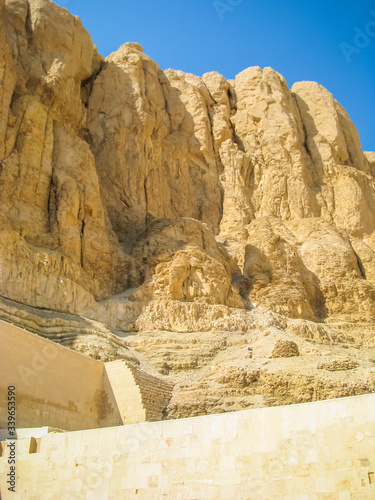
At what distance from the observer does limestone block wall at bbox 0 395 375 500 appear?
31.4 feet

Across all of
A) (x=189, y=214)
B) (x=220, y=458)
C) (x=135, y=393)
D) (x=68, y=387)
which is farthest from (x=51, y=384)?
(x=189, y=214)

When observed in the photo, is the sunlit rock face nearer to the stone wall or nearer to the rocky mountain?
the rocky mountain

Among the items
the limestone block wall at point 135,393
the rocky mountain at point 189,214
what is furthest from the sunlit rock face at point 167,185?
the limestone block wall at point 135,393

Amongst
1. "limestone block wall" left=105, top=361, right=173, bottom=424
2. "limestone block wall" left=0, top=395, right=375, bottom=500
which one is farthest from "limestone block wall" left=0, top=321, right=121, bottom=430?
"limestone block wall" left=0, top=395, right=375, bottom=500

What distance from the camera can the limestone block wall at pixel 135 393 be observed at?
59.3ft

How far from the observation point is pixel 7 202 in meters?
28.0

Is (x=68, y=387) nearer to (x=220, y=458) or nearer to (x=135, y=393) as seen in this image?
(x=135, y=393)

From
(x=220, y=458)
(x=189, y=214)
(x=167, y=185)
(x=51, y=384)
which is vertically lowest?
(x=220, y=458)

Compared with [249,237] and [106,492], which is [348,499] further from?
[249,237]

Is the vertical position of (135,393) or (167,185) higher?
(167,185)

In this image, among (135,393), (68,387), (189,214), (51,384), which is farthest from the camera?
(189,214)

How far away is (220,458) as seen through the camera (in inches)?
410

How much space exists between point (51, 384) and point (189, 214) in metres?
25.2

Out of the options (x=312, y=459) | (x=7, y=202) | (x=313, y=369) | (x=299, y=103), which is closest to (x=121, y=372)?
(x=313, y=369)
